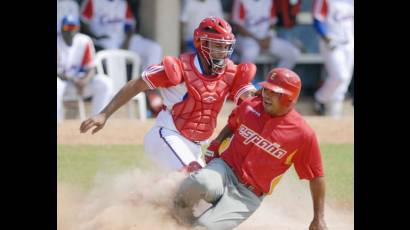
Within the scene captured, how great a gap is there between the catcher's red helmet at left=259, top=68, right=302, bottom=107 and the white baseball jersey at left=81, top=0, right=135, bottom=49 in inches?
376

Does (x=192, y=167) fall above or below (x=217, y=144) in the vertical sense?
below

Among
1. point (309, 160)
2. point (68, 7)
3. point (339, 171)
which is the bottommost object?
point (339, 171)

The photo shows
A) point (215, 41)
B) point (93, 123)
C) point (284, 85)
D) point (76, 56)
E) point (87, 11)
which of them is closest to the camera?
point (284, 85)

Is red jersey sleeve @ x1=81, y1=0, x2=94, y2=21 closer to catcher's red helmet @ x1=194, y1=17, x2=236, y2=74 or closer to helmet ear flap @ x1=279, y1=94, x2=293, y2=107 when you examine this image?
catcher's red helmet @ x1=194, y1=17, x2=236, y2=74

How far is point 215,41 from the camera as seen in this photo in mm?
7191

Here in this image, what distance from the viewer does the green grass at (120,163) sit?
1012cm

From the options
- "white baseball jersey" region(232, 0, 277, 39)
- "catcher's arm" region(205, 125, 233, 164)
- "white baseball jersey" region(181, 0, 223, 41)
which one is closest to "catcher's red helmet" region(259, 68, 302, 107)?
"catcher's arm" region(205, 125, 233, 164)

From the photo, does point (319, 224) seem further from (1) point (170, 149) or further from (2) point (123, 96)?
(2) point (123, 96)

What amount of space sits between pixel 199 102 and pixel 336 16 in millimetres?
9499

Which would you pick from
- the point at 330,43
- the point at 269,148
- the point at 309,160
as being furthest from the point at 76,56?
the point at 309,160

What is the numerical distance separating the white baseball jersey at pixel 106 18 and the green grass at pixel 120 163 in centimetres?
411

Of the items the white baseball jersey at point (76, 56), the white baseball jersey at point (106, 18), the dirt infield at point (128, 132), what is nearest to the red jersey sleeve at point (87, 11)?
the white baseball jersey at point (106, 18)

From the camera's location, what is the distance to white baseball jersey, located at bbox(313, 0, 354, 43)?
1623 centimetres

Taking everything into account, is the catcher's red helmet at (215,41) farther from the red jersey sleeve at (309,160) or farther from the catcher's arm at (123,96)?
the red jersey sleeve at (309,160)
